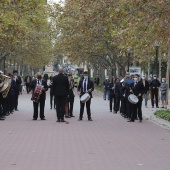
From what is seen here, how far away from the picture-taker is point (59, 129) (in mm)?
18312

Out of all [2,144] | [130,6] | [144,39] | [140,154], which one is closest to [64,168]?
[140,154]

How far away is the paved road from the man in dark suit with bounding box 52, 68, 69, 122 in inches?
47.4

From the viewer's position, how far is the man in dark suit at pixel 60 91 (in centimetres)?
2147

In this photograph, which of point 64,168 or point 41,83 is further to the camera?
point 41,83

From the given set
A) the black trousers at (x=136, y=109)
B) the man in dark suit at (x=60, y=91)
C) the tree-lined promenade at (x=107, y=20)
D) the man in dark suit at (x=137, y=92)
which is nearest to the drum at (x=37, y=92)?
the man in dark suit at (x=60, y=91)

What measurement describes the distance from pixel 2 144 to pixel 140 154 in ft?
11.5

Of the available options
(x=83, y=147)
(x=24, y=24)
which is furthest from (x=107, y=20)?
(x=24, y=24)

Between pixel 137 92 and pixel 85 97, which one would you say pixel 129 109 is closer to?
pixel 137 92

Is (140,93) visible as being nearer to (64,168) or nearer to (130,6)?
(130,6)

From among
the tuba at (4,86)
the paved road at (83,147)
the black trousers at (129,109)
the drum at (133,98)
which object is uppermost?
the tuba at (4,86)

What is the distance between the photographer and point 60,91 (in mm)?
21469

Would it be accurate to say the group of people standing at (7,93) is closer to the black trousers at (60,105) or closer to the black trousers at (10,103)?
the black trousers at (10,103)

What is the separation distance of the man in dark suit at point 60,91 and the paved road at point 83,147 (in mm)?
1205

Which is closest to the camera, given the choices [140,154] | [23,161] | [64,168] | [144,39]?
[64,168]
